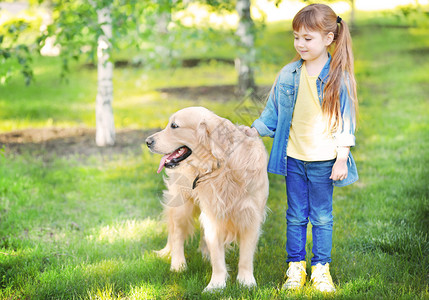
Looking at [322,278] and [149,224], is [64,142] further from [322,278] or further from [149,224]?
[322,278]

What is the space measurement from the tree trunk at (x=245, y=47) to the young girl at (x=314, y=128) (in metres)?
3.88

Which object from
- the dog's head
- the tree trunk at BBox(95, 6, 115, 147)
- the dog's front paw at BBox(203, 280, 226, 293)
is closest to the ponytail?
the dog's head

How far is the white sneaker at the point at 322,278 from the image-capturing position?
9.67ft

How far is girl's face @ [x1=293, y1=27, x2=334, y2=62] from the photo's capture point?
282cm

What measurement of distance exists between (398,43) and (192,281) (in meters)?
14.1

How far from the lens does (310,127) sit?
118 inches

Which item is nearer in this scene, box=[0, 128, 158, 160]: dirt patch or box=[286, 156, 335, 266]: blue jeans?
box=[286, 156, 335, 266]: blue jeans

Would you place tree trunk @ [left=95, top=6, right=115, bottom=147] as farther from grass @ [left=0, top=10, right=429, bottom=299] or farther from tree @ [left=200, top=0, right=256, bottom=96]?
tree @ [left=200, top=0, right=256, bottom=96]

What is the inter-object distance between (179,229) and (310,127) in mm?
1221

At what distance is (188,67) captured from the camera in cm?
1280

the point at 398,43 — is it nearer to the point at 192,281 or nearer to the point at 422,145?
the point at 422,145

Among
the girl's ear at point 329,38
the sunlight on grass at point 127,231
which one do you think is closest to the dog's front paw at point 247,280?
the sunlight on grass at point 127,231

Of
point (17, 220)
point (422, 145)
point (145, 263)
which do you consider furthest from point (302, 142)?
point (422, 145)

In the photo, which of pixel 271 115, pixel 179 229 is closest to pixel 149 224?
pixel 179 229
